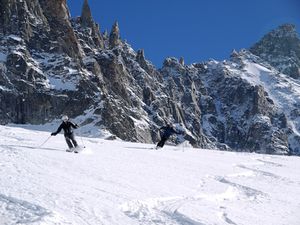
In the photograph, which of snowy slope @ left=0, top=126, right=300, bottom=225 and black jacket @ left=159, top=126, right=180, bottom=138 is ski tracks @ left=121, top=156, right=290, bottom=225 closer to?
snowy slope @ left=0, top=126, right=300, bottom=225

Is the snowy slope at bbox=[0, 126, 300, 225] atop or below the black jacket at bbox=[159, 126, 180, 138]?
below

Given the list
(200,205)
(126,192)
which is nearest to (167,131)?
(200,205)

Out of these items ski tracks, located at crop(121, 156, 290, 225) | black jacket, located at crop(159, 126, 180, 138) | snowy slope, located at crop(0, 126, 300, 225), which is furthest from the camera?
black jacket, located at crop(159, 126, 180, 138)

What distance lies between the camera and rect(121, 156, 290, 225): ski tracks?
11.2 m

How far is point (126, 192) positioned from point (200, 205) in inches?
78.9

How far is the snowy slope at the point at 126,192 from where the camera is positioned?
34.3 feet

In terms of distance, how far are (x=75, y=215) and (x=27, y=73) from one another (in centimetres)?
16056

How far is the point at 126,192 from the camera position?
13.1m

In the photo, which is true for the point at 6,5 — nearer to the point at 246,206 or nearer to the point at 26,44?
the point at 26,44

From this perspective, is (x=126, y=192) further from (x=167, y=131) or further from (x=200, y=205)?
(x=167, y=131)

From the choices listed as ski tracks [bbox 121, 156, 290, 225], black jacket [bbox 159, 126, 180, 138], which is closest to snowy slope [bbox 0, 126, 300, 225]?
ski tracks [bbox 121, 156, 290, 225]

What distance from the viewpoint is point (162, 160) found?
2295 centimetres

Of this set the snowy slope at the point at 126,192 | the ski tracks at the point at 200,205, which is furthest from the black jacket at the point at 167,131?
the ski tracks at the point at 200,205

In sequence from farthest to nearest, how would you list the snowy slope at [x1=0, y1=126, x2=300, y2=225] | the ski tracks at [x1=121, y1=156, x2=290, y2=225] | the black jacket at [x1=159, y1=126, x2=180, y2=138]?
the black jacket at [x1=159, y1=126, x2=180, y2=138]
the ski tracks at [x1=121, y1=156, x2=290, y2=225]
the snowy slope at [x1=0, y1=126, x2=300, y2=225]
